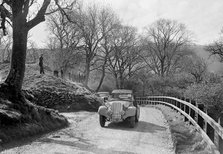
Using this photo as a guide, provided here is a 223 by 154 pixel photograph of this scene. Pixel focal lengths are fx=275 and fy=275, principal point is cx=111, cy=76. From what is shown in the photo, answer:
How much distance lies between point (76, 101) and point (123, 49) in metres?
32.2

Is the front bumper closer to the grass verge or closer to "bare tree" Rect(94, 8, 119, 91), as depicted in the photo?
the grass verge

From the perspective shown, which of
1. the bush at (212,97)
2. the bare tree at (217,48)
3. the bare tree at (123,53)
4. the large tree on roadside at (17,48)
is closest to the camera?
the large tree on roadside at (17,48)

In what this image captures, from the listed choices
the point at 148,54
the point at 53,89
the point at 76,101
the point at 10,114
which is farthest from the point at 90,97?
the point at 148,54

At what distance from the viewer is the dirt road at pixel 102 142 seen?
773 centimetres

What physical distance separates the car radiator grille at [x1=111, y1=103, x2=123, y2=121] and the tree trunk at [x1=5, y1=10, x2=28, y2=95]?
13.5ft

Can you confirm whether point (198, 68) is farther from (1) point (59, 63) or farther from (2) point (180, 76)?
(1) point (59, 63)

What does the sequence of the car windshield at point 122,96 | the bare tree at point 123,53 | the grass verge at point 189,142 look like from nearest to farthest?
the grass verge at point 189,142 < the car windshield at point 122,96 < the bare tree at point 123,53

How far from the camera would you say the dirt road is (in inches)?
304

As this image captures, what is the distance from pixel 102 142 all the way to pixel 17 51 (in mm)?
4933

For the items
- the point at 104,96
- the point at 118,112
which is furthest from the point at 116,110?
the point at 104,96

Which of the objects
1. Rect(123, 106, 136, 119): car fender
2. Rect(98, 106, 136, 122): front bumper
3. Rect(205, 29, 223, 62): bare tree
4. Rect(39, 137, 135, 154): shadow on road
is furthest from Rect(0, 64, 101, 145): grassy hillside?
Rect(205, 29, 223, 62): bare tree

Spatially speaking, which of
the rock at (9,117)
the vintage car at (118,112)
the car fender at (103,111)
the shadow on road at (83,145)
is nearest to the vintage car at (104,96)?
the vintage car at (118,112)

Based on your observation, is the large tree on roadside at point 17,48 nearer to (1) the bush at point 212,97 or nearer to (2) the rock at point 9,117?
(2) the rock at point 9,117

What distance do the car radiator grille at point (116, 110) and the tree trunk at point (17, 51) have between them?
13.5 ft
